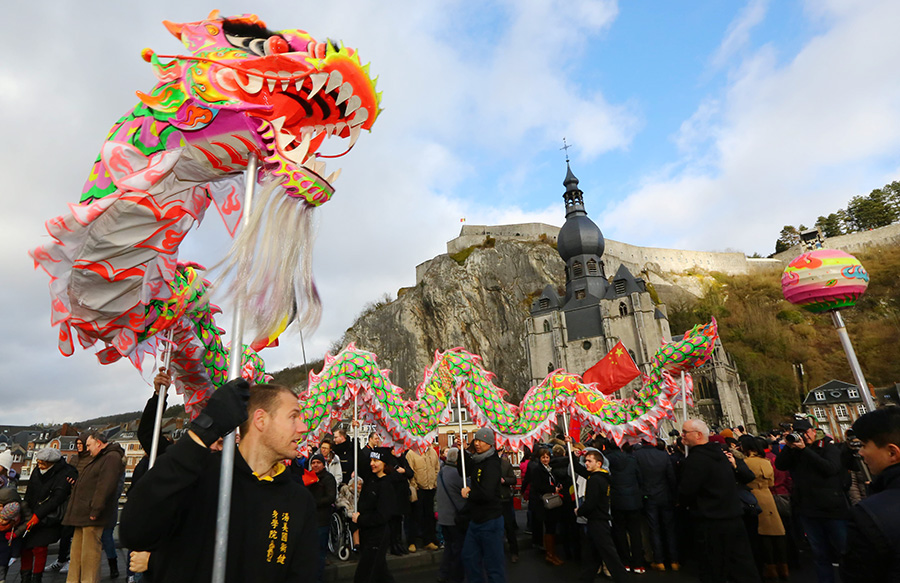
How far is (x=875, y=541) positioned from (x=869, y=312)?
68.5m

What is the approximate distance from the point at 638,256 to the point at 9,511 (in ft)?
244

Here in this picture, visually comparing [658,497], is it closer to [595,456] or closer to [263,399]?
[595,456]

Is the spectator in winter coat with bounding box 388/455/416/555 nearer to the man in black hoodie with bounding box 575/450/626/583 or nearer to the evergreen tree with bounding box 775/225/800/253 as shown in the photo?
the man in black hoodie with bounding box 575/450/626/583

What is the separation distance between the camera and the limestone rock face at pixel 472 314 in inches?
2233

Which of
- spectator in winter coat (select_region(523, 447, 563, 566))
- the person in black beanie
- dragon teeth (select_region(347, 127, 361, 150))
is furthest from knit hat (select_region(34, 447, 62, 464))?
spectator in winter coat (select_region(523, 447, 563, 566))

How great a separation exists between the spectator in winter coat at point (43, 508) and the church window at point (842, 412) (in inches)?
1809

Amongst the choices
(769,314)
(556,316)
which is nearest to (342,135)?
(556,316)

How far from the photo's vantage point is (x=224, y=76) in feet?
8.80

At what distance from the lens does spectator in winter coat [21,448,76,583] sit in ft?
17.8

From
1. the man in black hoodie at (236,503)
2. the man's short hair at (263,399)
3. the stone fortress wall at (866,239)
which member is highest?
the stone fortress wall at (866,239)

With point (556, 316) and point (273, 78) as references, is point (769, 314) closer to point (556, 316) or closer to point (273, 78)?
point (556, 316)

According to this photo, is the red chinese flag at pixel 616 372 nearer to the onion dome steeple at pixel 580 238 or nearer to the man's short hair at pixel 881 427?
the man's short hair at pixel 881 427

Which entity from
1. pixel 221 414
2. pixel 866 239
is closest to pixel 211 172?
Answer: pixel 221 414

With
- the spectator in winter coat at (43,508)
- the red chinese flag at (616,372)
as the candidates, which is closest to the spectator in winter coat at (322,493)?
the spectator in winter coat at (43,508)
